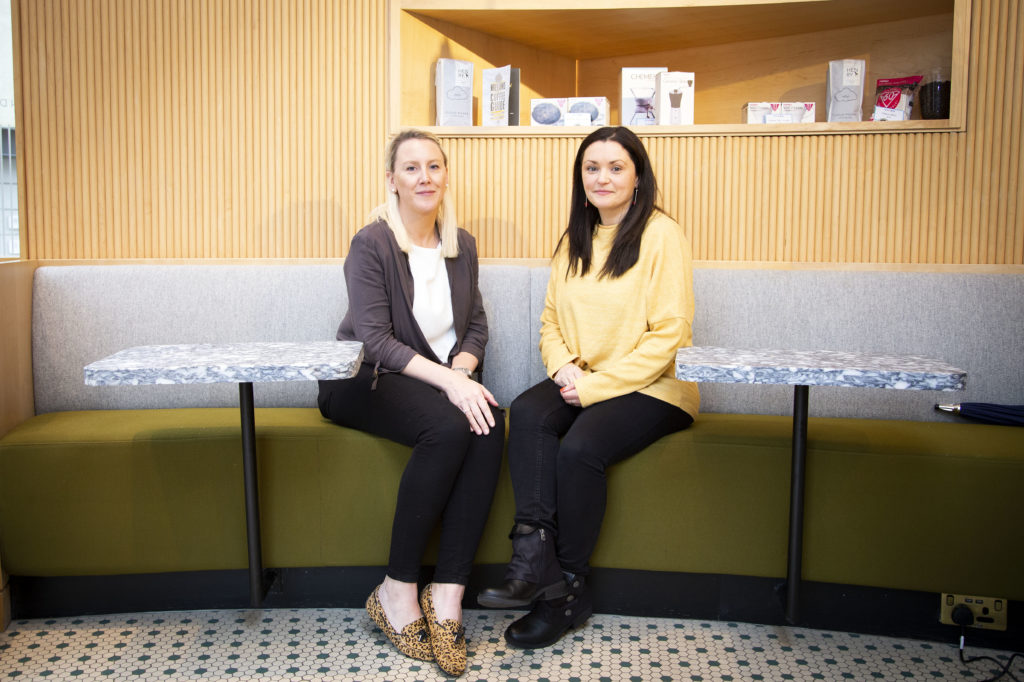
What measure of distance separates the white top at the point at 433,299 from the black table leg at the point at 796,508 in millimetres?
971

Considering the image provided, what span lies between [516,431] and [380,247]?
2.08ft

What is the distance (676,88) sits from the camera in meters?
2.94

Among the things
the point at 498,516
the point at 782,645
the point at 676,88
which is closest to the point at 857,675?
the point at 782,645

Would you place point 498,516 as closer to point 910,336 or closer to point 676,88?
point 910,336

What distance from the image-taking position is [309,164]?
9.85 feet

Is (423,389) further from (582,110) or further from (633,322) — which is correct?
(582,110)

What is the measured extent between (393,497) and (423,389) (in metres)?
0.30

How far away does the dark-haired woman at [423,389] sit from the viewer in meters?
2.01

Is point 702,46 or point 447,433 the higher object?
point 702,46

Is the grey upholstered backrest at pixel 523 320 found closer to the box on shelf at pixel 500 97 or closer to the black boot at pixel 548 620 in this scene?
the box on shelf at pixel 500 97

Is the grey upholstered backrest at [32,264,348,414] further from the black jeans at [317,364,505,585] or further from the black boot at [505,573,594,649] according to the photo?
the black boot at [505,573,594,649]

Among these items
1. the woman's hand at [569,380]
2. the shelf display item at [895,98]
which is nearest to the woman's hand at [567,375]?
the woman's hand at [569,380]

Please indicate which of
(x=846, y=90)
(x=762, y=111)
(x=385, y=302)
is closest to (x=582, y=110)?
(x=762, y=111)

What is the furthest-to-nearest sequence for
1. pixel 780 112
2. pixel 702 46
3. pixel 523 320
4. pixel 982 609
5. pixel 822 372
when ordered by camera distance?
pixel 702 46
pixel 780 112
pixel 523 320
pixel 982 609
pixel 822 372
